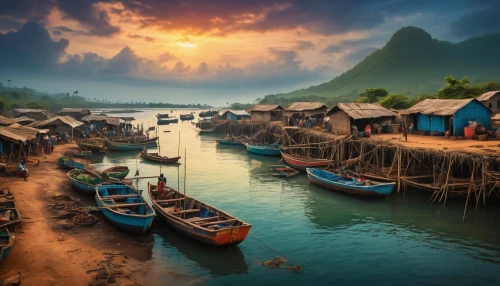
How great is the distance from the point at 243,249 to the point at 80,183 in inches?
482

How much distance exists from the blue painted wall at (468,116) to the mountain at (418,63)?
123472 millimetres

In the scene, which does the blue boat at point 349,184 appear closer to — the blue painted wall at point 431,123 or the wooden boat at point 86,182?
the blue painted wall at point 431,123

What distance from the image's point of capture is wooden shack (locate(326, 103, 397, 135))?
3146 centimetres

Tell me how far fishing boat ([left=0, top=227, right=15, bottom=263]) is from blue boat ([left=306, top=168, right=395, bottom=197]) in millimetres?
18022

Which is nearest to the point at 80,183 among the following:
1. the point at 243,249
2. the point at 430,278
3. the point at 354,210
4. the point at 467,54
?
the point at 243,249

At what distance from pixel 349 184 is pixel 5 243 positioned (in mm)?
18265

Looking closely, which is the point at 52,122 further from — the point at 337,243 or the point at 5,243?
the point at 337,243

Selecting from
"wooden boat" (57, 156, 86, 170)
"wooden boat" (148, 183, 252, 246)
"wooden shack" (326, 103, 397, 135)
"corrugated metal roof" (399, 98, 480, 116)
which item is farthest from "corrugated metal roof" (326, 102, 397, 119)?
"wooden boat" (57, 156, 86, 170)

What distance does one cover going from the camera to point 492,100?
32812mm

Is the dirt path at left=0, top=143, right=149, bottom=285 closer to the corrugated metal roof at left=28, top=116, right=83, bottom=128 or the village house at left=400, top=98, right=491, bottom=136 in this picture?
the corrugated metal roof at left=28, top=116, right=83, bottom=128

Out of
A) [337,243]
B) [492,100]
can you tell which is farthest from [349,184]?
[492,100]

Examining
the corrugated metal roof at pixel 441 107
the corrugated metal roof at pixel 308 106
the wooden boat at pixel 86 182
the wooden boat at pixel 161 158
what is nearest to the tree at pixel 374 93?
the corrugated metal roof at pixel 308 106

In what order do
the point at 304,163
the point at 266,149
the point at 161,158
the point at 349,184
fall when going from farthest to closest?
the point at 266,149
the point at 161,158
the point at 304,163
the point at 349,184

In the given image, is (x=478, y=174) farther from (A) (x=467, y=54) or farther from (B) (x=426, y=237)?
(A) (x=467, y=54)
